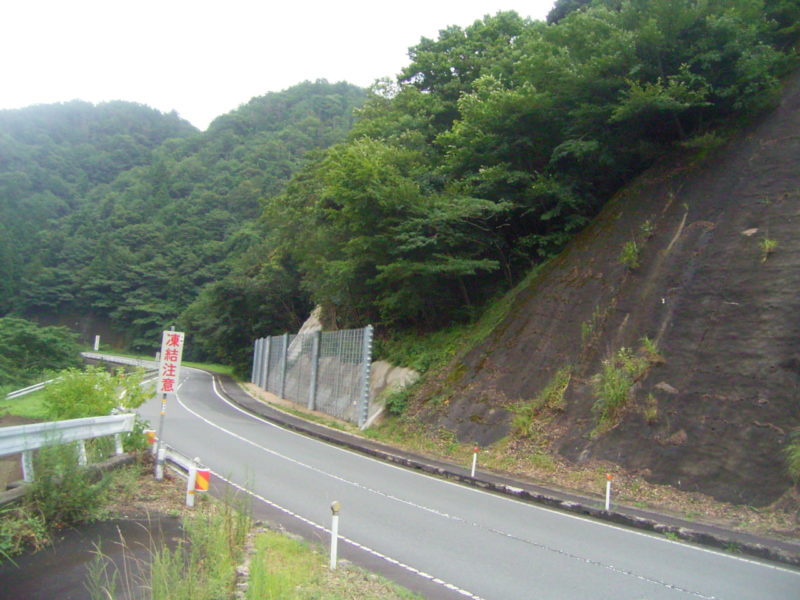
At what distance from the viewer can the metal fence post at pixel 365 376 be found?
21797 mm

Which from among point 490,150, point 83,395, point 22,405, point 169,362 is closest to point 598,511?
point 169,362

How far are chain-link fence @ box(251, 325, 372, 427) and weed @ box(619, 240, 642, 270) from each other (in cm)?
981

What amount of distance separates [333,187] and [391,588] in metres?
16.5

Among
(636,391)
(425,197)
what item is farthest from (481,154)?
(636,391)

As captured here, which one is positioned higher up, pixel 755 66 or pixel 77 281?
pixel 755 66

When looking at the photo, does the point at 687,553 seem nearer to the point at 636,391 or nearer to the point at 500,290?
the point at 636,391

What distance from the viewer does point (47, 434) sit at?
7.56m

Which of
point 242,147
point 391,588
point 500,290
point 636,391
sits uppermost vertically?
point 242,147

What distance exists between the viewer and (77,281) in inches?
3056

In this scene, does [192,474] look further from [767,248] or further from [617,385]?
[767,248]

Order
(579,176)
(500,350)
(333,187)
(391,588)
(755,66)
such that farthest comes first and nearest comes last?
(333,187) → (579,176) → (500,350) → (755,66) → (391,588)

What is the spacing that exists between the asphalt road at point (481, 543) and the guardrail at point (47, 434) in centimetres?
210

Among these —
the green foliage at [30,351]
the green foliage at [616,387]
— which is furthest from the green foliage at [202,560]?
the green foliage at [30,351]

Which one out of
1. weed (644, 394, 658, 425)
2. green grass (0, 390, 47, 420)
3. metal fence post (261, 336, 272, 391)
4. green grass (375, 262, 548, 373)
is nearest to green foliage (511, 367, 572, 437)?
weed (644, 394, 658, 425)
